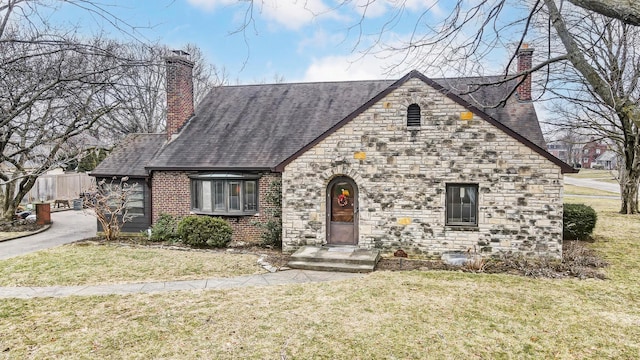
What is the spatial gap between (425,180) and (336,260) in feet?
11.1

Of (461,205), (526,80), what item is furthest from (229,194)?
(526,80)

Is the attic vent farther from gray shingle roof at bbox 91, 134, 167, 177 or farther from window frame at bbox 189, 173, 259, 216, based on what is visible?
gray shingle roof at bbox 91, 134, 167, 177

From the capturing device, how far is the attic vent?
1120cm

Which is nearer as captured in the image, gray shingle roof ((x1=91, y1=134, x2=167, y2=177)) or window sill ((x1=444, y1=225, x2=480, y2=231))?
window sill ((x1=444, y1=225, x2=480, y2=231))

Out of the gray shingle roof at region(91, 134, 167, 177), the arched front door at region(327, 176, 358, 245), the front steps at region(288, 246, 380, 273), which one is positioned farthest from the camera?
the gray shingle roof at region(91, 134, 167, 177)

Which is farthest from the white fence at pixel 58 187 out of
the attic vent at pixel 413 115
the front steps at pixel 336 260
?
the attic vent at pixel 413 115

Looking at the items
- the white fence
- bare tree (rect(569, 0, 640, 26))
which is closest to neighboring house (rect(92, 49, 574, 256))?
bare tree (rect(569, 0, 640, 26))

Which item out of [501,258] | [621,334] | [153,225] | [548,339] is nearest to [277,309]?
[548,339]

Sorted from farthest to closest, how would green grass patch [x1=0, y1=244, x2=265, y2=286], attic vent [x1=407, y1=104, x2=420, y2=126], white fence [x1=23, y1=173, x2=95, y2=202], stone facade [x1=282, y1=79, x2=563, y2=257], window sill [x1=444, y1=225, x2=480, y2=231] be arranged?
white fence [x1=23, y1=173, x2=95, y2=202]
attic vent [x1=407, y1=104, x2=420, y2=126]
window sill [x1=444, y1=225, x2=480, y2=231]
stone facade [x1=282, y1=79, x2=563, y2=257]
green grass patch [x1=0, y1=244, x2=265, y2=286]

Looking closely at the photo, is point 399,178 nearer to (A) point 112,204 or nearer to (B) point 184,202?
(B) point 184,202

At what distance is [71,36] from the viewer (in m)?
4.05

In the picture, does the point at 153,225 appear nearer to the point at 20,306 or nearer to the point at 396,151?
the point at 20,306

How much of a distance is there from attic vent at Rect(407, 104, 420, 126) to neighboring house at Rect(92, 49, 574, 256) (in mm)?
29

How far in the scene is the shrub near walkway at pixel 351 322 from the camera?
5828 millimetres
